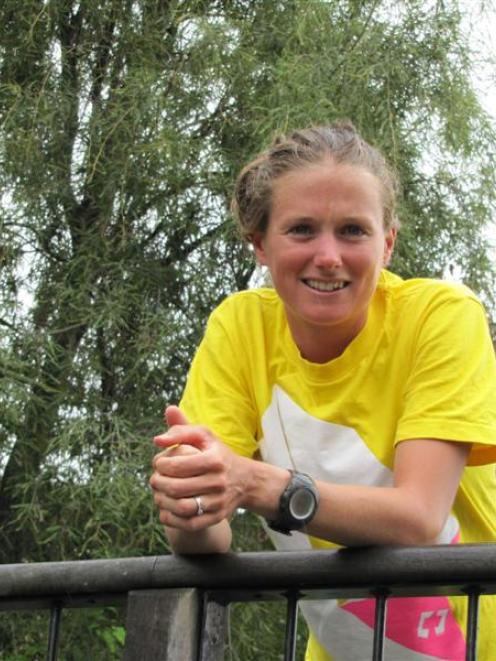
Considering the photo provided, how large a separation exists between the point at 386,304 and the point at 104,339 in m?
4.97

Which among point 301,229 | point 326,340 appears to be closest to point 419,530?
point 326,340

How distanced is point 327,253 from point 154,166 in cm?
512

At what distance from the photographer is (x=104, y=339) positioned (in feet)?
23.4

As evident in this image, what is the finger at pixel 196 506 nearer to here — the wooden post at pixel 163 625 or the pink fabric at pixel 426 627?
the wooden post at pixel 163 625

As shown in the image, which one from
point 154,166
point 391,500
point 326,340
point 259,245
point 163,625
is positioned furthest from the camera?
point 154,166

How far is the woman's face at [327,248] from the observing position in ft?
6.98

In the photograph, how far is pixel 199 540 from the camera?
1901 millimetres

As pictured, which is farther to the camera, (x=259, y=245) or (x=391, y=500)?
(x=259, y=245)

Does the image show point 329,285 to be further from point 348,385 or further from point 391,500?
point 391,500

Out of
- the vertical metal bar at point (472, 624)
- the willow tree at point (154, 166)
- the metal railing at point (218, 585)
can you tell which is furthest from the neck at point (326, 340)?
the willow tree at point (154, 166)

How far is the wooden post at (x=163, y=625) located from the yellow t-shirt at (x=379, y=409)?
1.27 feet

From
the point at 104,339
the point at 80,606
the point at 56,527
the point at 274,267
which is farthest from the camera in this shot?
the point at 104,339

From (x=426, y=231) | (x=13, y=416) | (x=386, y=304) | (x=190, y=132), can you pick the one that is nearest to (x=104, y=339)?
(x=13, y=416)

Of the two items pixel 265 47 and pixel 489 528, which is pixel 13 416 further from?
pixel 489 528
